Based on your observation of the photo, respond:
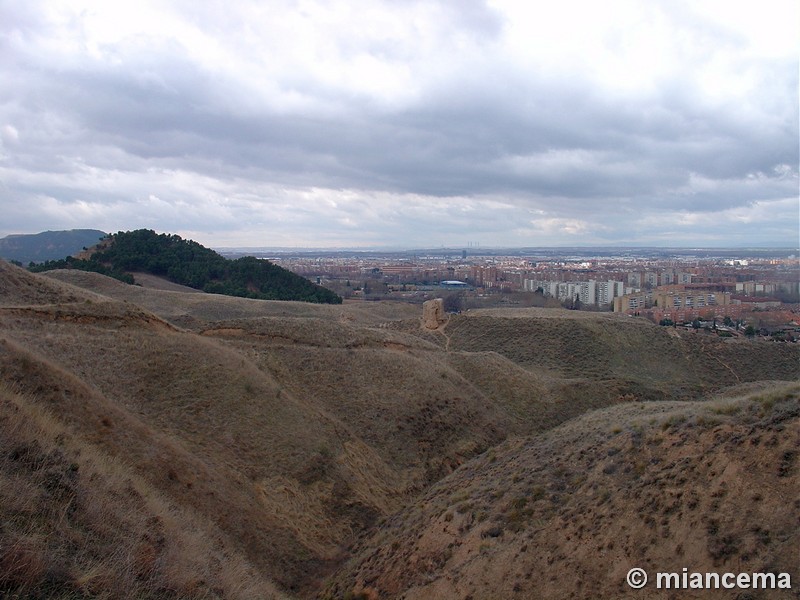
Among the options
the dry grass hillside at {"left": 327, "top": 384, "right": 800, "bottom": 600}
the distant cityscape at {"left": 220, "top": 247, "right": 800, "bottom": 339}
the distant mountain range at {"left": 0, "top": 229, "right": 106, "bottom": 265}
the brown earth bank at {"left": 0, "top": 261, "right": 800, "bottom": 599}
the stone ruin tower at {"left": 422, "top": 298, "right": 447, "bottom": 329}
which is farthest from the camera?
the distant mountain range at {"left": 0, "top": 229, "right": 106, "bottom": 265}

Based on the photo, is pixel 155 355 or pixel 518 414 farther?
pixel 518 414

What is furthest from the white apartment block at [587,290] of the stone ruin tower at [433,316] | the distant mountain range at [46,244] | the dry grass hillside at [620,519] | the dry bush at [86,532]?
the distant mountain range at [46,244]

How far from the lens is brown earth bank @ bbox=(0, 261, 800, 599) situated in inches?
304

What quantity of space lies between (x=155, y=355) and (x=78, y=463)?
10.2m

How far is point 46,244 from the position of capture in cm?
13212

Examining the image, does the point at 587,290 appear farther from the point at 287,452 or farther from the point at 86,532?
the point at 86,532

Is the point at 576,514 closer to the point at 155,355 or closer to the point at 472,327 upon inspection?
the point at 155,355

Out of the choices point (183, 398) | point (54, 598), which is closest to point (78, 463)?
point (54, 598)

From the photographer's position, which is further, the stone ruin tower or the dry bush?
the stone ruin tower

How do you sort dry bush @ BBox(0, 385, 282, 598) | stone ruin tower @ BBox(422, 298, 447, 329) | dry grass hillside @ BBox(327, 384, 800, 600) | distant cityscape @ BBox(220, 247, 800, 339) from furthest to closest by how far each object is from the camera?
distant cityscape @ BBox(220, 247, 800, 339) < stone ruin tower @ BBox(422, 298, 447, 329) < dry grass hillside @ BBox(327, 384, 800, 600) < dry bush @ BBox(0, 385, 282, 598)

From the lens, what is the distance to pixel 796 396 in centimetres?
1042

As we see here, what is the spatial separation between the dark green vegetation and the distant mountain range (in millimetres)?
49189

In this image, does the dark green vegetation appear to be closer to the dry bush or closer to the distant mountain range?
the distant mountain range

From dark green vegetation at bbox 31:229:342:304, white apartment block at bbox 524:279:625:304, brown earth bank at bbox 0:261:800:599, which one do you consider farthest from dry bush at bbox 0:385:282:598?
white apartment block at bbox 524:279:625:304
